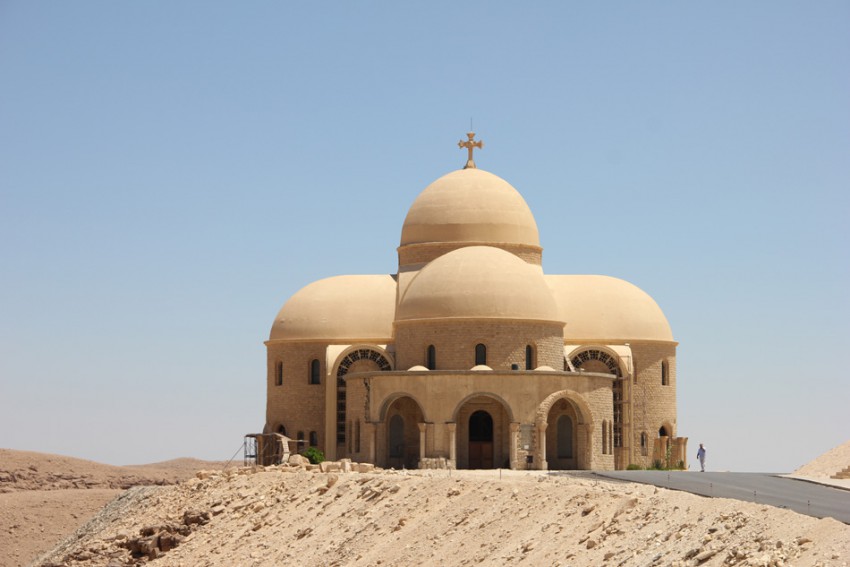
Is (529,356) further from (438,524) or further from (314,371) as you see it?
(438,524)

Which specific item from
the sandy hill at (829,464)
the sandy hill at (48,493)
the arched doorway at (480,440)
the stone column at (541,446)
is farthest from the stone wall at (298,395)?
the sandy hill at (829,464)

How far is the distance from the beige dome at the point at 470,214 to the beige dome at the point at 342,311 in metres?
2.33

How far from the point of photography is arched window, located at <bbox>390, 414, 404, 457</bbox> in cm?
4759

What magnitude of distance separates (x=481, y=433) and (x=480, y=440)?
24 cm

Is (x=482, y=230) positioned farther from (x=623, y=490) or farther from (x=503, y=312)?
(x=623, y=490)

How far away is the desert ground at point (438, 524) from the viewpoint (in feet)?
78.1

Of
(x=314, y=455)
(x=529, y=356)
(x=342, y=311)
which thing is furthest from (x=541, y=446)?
(x=342, y=311)

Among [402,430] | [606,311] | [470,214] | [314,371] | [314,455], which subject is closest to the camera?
[402,430]

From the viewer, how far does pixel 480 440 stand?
46.2 meters

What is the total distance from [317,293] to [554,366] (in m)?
10.8

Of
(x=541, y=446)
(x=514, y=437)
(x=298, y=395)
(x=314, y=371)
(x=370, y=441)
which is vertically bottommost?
(x=541, y=446)

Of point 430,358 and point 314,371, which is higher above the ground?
point 430,358

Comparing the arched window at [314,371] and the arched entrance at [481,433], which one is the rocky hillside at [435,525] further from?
the arched window at [314,371]

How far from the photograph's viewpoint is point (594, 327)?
5194 centimetres
